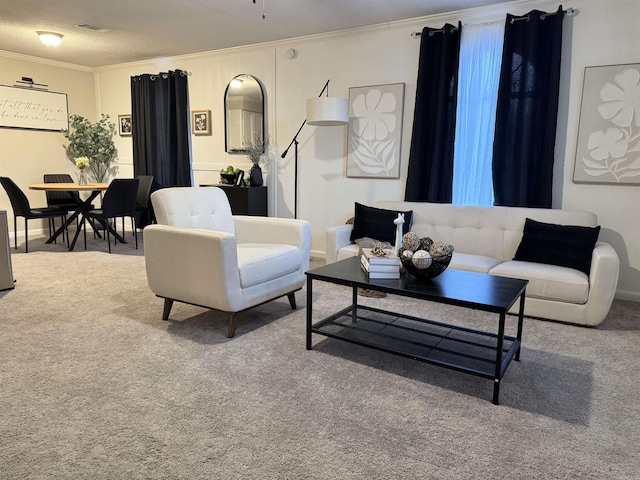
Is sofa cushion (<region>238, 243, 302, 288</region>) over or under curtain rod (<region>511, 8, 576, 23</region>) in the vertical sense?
under

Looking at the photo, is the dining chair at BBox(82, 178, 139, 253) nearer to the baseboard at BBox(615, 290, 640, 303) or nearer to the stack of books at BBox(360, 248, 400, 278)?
the stack of books at BBox(360, 248, 400, 278)

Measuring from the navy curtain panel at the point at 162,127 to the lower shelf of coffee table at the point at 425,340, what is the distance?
4.08m

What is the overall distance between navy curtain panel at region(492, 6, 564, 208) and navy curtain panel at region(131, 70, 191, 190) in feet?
13.2

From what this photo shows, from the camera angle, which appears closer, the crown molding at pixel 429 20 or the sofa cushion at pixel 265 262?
the sofa cushion at pixel 265 262

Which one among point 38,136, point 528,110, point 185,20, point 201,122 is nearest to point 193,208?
point 185,20

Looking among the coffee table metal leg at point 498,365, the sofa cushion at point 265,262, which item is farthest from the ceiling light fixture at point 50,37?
the coffee table metal leg at point 498,365

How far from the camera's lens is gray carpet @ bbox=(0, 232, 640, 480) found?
1.67m

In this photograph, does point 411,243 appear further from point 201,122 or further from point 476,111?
point 201,122

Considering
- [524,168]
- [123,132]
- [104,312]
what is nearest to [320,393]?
[104,312]

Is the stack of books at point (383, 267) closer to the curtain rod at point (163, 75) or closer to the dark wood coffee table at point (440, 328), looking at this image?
the dark wood coffee table at point (440, 328)

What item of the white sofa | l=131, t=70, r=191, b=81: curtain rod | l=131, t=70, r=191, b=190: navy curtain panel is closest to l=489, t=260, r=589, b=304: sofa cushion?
the white sofa

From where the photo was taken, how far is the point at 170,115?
6.23m

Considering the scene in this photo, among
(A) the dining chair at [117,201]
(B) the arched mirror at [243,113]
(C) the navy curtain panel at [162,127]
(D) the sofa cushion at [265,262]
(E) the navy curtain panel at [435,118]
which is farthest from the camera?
(C) the navy curtain panel at [162,127]

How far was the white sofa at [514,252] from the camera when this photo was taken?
9.95ft
